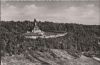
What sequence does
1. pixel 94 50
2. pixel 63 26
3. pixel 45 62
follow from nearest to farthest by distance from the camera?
pixel 45 62 → pixel 94 50 → pixel 63 26

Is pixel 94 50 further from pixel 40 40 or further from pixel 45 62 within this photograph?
pixel 45 62

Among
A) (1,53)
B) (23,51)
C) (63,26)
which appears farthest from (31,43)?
(63,26)

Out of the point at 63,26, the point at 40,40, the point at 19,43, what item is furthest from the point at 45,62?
the point at 63,26

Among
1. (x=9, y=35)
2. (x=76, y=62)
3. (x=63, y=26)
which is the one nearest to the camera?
(x=76, y=62)

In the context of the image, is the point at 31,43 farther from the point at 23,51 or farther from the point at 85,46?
the point at 85,46

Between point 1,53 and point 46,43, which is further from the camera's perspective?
point 46,43

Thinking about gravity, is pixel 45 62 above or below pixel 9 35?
below
